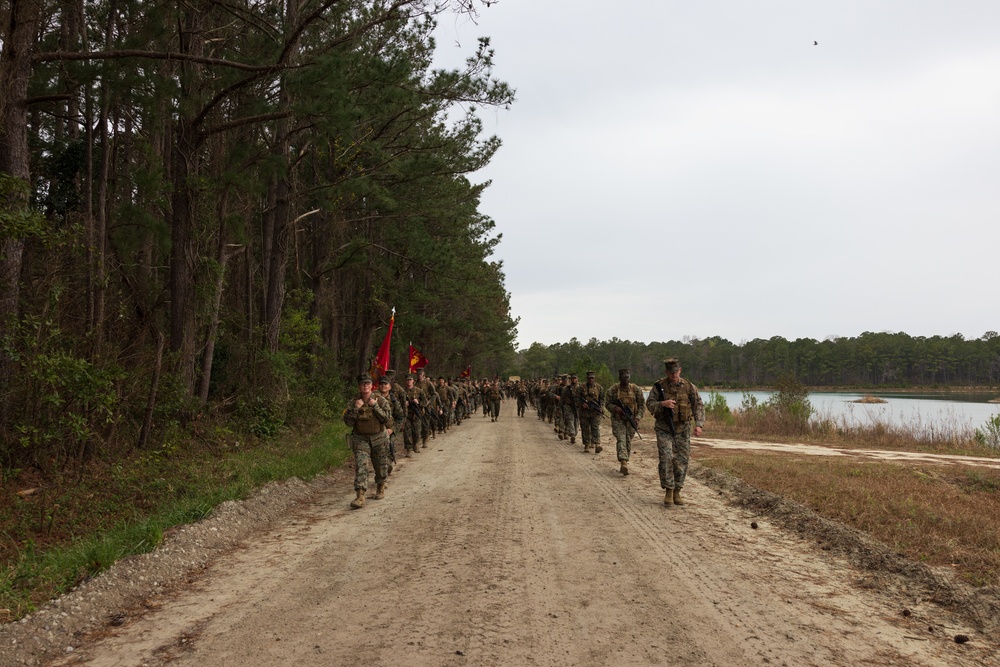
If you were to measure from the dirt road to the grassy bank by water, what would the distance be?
888 millimetres

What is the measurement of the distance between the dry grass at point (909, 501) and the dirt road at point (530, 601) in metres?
0.84

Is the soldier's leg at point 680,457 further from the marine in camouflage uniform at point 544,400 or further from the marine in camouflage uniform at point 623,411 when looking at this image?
the marine in camouflage uniform at point 544,400

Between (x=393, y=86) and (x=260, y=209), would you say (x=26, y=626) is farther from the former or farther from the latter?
(x=260, y=209)

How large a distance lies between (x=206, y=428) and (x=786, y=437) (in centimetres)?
1783

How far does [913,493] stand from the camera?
27.0 feet

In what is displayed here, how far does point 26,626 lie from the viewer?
156 inches

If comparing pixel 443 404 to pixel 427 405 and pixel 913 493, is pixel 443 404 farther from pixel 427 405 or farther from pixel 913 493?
pixel 913 493

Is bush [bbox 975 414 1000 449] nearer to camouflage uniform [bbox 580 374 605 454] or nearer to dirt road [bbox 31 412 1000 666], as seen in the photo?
camouflage uniform [bbox 580 374 605 454]

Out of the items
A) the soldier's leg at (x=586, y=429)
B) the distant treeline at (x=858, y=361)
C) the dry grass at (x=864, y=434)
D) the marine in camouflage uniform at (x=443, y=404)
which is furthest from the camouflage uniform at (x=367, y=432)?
the distant treeline at (x=858, y=361)

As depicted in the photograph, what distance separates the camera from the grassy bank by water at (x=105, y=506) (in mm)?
4957

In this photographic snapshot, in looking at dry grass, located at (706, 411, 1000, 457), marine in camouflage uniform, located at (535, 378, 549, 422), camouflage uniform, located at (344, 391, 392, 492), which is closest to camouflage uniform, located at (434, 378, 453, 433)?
marine in camouflage uniform, located at (535, 378, 549, 422)

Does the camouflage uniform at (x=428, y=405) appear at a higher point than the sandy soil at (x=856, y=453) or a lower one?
higher

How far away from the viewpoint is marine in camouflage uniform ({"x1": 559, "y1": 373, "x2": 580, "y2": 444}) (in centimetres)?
1731

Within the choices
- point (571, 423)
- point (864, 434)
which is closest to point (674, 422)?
point (571, 423)
